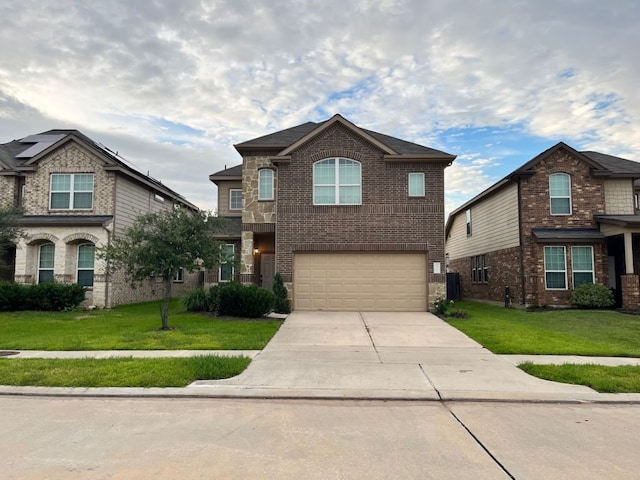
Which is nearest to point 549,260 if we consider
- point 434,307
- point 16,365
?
point 434,307


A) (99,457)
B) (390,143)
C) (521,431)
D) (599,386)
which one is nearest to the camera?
(99,457)

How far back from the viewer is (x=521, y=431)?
5.28m

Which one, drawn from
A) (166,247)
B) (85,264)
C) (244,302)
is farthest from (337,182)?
(85,264)

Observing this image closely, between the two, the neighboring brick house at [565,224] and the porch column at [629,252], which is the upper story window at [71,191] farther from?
the porch column at [629,252]

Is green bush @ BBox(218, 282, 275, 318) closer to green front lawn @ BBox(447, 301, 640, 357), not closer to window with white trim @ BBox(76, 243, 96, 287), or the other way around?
green front lawn @ BBox(447, 301, 640, 357)

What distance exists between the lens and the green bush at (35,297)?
1678 cm

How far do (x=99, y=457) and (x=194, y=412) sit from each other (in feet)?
5.25

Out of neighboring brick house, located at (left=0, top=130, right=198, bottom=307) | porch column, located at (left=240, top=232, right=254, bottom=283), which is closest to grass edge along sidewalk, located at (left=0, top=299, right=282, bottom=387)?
neighboring brick house, located at (left=0, top=130, right=198, bottom=307)

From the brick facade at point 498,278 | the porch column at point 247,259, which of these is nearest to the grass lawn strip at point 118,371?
the porch column at point 247,259

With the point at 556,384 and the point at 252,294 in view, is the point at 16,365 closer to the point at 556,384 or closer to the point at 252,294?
the point at 252,294

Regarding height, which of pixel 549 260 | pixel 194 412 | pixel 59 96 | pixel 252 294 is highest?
pixel 59 96

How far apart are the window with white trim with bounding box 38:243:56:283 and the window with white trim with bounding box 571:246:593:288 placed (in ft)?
72.1

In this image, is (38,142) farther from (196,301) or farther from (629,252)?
(629,252)

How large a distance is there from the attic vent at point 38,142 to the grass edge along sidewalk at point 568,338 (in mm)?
19235
